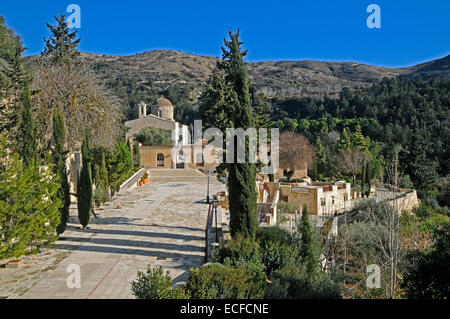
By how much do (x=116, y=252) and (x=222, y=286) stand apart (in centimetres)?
510

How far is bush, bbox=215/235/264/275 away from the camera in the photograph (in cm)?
673

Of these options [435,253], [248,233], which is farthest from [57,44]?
[435,253]

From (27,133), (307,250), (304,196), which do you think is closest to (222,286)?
(307,250)

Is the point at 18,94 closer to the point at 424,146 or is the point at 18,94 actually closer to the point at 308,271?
the point at 308,271

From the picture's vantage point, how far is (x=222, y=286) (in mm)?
5359

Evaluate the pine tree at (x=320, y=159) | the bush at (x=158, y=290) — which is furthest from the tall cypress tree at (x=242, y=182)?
the pine tree at (x=320, y=159)

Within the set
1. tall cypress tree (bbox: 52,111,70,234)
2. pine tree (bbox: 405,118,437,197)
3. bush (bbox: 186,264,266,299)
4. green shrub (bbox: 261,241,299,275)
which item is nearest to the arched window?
pine tree (bbox: 405,118,437,197)

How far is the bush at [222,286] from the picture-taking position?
512cm

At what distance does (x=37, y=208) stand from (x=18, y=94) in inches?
333

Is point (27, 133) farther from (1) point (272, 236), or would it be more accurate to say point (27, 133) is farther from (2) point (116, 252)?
(1) point (272, 236)

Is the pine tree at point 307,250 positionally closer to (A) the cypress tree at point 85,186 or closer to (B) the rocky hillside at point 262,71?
(A) the cypress tree at point 85,186

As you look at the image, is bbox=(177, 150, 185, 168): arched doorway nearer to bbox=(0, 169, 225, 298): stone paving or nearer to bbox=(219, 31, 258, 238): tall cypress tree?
bbox=(0, 169, 225, 298): stone paving

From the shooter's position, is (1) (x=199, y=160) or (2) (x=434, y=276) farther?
(1) (x=199, y=160)

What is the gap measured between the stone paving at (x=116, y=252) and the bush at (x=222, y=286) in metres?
1.82
